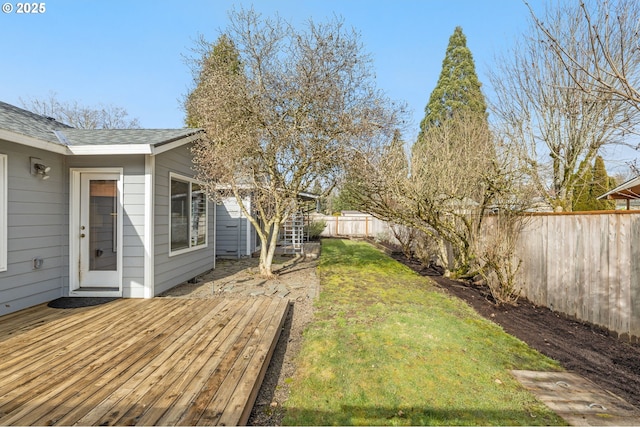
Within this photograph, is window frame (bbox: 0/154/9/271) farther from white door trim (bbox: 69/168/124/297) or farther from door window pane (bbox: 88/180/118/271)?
door window pane (bbox: 88/180/118/271)

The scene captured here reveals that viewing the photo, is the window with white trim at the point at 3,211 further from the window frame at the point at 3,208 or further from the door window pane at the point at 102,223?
the door window pane at the point at 102,223

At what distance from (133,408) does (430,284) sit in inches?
244

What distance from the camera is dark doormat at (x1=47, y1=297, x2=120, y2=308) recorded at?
177 inches

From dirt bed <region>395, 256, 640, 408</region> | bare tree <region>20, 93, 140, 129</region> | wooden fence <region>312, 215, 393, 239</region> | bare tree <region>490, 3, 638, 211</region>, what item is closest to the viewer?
dirt bed <region>395, 256, 640, 408</region>

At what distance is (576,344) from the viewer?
3.79m

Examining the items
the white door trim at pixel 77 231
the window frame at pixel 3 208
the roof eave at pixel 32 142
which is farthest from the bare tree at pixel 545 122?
the window frame at pixel 3 208

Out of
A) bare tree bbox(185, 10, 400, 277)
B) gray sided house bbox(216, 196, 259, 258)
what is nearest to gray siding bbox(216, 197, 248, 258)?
gray sided house bbox(216, 196, 259, 258)

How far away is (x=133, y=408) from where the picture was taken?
2080mm

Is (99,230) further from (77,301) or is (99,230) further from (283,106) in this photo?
(283,106)

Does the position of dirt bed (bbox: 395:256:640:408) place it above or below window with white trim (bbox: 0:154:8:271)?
below

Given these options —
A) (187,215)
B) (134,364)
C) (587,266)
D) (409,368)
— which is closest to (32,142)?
(187,215)

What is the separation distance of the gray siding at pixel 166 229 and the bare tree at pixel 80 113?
18.2m

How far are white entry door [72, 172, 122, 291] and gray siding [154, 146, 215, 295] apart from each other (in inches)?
23.1

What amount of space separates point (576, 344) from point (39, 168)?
7.87 m
